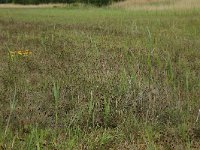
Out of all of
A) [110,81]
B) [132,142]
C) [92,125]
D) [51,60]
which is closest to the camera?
[132,142]

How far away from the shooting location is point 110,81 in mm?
6734

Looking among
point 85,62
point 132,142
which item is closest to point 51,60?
point 85,62

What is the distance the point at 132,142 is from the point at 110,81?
1.94 metres

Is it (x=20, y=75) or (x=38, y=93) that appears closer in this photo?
(x=38, y=93)

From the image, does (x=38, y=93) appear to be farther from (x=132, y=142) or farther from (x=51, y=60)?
(x=51, y=60)

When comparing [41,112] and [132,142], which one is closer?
[132,142]

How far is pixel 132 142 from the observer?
195 inches

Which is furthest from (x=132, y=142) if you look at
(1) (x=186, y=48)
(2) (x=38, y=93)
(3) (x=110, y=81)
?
(1) (x=186, y=48)

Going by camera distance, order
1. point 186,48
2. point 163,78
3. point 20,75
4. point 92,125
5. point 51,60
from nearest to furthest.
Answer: point 92,125, point 163,78, point 20,75, point 51,60, point 186,48

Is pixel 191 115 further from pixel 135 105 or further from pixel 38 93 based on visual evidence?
pixel 38 93

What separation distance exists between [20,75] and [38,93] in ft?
5.79

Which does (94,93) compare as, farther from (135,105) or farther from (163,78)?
(163,78)

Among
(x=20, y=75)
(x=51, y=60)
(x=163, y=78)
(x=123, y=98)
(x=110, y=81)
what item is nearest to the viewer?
(x=123, y=98)

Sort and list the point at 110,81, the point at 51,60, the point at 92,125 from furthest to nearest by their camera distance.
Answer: the point at 51,60
the point at 110,81
the point at 92,125
